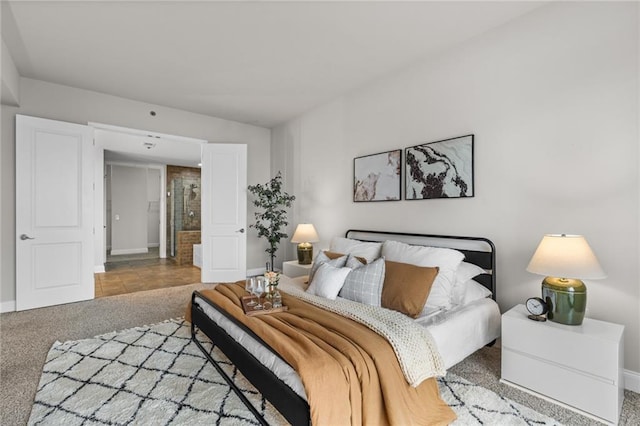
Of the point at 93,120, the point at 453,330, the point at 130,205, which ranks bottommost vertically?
the point at 453,330

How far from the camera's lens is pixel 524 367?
2.10 meters

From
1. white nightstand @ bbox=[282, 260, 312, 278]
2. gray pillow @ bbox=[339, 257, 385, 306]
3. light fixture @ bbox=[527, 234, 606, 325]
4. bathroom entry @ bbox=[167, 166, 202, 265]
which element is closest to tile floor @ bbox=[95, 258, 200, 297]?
bathroom entry @ bbox=[167, 166, 202, 265]

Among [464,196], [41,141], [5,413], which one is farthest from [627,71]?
[41,141]

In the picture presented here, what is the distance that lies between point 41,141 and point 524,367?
552cm

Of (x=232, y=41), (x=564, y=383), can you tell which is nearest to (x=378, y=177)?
(x=232, y=41)

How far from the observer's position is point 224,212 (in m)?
5.34

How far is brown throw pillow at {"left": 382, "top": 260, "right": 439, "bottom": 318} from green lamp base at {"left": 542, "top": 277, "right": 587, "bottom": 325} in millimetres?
760

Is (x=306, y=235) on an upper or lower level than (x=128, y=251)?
upper

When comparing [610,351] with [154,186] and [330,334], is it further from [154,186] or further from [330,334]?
[154,186]

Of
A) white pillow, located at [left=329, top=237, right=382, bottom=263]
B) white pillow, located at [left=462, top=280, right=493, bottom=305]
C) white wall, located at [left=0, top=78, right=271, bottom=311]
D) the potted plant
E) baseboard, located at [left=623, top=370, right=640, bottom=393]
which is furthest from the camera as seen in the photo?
the potted plant

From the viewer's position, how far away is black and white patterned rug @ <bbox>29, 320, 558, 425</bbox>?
5.97 feet

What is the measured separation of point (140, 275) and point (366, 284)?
5.17m

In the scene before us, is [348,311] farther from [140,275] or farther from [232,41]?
[140,275]

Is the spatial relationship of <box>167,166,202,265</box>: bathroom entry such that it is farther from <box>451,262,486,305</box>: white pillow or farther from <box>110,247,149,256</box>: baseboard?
<box>451,262,486,305</box>: white pillow
